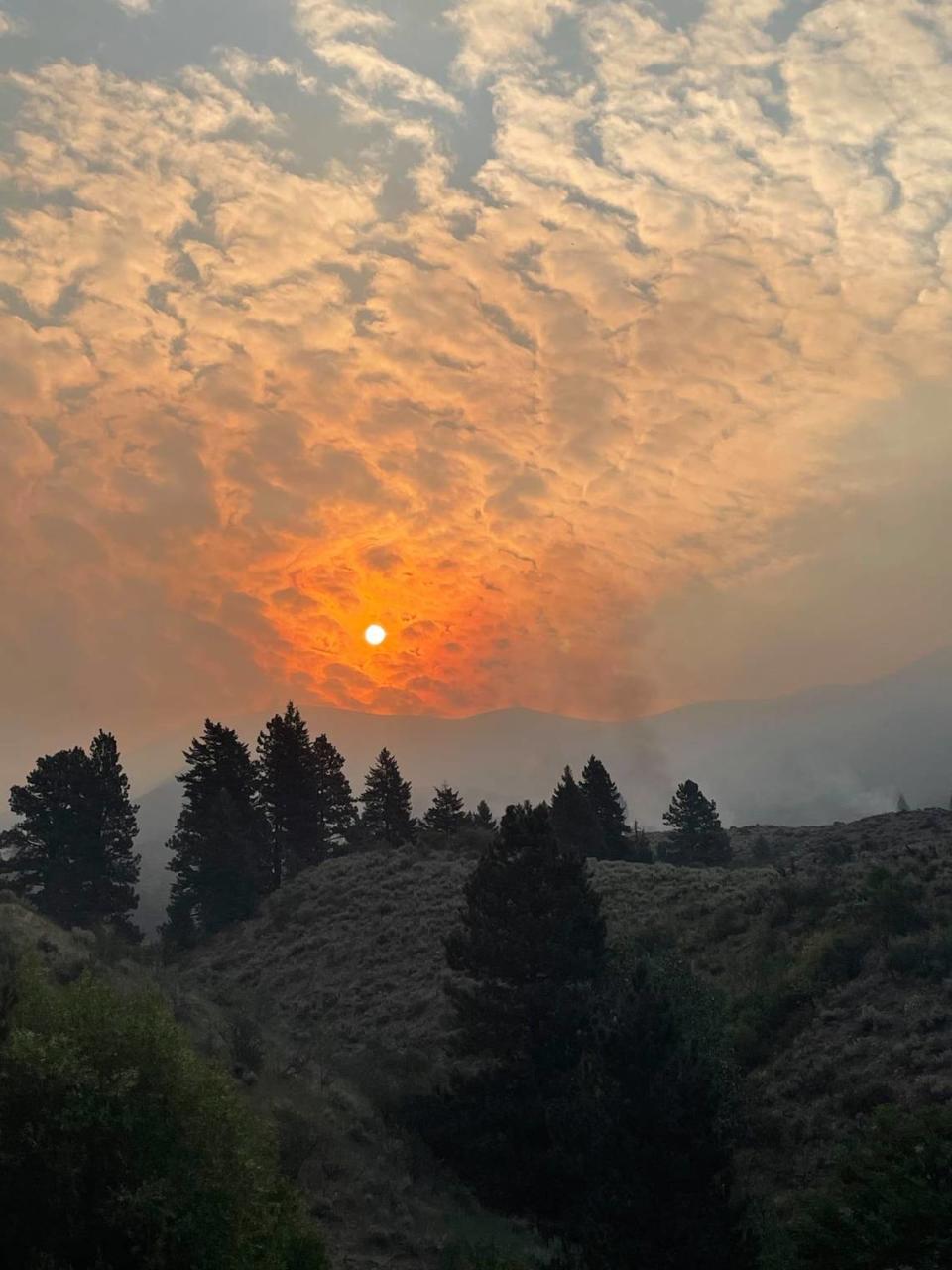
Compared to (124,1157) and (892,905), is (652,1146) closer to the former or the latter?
(124,1157)

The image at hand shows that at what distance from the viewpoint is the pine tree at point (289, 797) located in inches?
2987

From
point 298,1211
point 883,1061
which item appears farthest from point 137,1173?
point 883,1061

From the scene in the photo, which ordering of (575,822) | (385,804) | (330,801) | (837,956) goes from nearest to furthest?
1. (837,956)
2. (575,822)
3. (330,801)
4. (385,804)

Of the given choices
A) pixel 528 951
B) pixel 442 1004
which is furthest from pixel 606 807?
pixel 528 951

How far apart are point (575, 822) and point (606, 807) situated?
1006cm

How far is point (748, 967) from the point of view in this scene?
38.5 metres

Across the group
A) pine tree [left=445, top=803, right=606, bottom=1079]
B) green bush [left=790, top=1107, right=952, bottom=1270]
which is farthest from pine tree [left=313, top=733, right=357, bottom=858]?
green bush [left=790, top=1107, right=952, bottom=1270]

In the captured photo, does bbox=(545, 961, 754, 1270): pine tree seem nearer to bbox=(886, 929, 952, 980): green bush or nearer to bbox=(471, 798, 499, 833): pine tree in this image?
bbox=(886, 929, 952, 980): green bush

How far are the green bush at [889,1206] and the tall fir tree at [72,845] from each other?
5426cm

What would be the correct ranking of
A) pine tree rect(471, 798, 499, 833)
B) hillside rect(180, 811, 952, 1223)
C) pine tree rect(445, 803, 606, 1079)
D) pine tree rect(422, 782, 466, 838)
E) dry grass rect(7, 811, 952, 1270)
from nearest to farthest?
dry grass rect(7, 811, 952, 1270) → hillside rect(180, 811, 952, 1223) → pine tree rect(445, 803, 606, 1079) → pine tree rect(422, 782, 466, 838) → pine tree rect(471, 798, 499, 833)

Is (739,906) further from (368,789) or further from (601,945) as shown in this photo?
(368,789)

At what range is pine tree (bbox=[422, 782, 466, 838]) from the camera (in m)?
87.4

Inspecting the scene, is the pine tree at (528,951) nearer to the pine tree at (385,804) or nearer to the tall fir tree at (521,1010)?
the tall fir tree at (521,1010)

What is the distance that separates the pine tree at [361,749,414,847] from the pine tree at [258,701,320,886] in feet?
36.6
